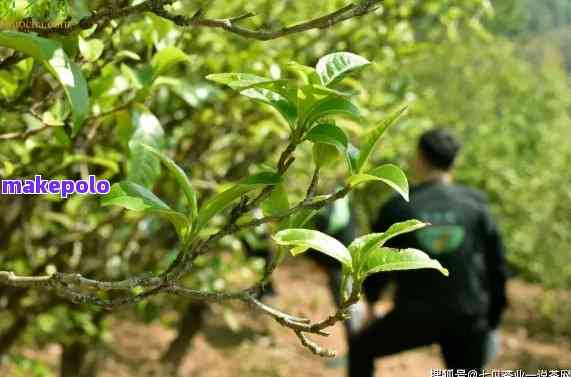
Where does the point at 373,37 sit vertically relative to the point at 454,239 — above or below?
above

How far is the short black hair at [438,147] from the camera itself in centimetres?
407

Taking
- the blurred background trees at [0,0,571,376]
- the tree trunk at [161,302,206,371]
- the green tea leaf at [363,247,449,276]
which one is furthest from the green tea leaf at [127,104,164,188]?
the tree trunk at [161,302,206,371]

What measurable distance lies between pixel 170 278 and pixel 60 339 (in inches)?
112

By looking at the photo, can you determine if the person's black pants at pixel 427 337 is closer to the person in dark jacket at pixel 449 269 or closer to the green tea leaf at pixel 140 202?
the person in dark jacket at pixel 449 269

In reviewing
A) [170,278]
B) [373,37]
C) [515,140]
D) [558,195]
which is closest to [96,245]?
[373,37]

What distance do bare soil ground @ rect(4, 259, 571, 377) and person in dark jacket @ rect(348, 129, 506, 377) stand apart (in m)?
2.03

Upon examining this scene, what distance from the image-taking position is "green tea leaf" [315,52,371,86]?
118 centimetres

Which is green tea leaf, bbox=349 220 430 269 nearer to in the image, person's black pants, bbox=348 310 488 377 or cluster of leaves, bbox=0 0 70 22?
cluster of leaves, bbox=0 0 70 22

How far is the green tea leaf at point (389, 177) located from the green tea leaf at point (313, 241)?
9cm

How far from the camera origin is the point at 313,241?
1.13 m

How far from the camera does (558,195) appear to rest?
10141 millimetres

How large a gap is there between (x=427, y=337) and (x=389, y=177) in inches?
130

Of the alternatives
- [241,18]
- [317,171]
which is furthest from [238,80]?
[317,171]

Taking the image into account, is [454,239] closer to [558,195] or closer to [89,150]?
[89,150]
